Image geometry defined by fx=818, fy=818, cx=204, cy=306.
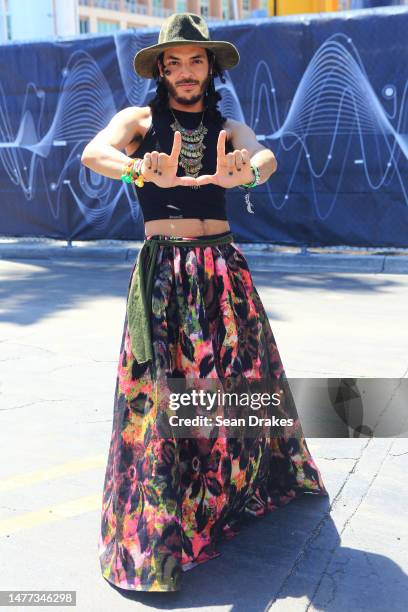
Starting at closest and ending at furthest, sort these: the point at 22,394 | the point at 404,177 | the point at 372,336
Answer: the point at 22,394, the point at 372,336, the point at 404,177

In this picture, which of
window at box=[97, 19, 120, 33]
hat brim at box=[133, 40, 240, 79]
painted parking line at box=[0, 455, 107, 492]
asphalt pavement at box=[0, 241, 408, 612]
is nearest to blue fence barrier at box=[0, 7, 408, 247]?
asphalt pavement at box=[0, 241, 408, 612]

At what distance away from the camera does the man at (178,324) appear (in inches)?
111

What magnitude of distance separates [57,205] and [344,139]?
432cm

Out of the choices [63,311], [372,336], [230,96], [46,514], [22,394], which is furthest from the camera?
[230,96]

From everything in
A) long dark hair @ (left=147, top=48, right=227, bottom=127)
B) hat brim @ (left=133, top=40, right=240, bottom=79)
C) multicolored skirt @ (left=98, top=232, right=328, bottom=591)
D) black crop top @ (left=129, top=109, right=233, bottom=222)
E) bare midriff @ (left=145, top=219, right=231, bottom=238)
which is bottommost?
multicolored skirt @ (left=98, top=232, right=328, bottom=591)

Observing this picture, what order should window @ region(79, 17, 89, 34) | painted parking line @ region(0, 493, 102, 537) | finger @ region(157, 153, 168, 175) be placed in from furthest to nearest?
window @ region(79, 17, 89, 34)
painted parking line @ region(0, 493, 102, 537)
finger @ region(157, 153, 168, 175)

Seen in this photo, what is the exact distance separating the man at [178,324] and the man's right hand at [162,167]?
0.22 feet

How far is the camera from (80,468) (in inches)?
157

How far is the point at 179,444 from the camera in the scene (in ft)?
9.65

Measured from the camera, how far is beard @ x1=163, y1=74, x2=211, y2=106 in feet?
9.86

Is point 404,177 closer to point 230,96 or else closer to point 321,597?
point 230,96

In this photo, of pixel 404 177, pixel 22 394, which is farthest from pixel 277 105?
pixel 22 394

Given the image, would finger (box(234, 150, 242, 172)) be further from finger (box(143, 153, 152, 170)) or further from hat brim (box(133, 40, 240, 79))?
hat brim (box(133, 40, 240, 79))

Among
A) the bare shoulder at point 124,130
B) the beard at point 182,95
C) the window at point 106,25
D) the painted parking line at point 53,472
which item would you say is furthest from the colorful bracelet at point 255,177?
the window at point 106,25
